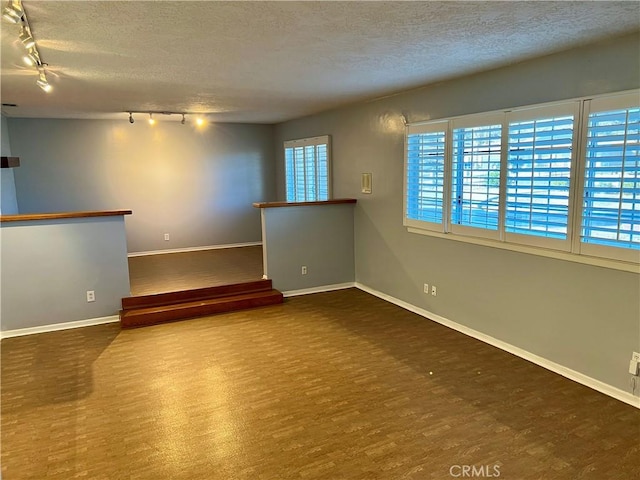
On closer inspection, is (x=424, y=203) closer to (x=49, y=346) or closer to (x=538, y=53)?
(x=538, y=53)

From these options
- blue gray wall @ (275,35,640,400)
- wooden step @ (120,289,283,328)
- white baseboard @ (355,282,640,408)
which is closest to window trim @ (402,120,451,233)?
blue gray wall @ (275,35,640,400)

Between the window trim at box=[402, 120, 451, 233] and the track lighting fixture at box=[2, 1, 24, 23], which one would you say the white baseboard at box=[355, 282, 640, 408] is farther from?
the track lighting fixture at box=[2, 1, 24, 23]

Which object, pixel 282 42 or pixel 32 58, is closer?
pixel 282 42

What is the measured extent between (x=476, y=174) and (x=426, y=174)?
2.25 feet

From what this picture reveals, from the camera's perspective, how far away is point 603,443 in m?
2.52

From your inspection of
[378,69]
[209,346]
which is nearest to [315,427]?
[209,346]

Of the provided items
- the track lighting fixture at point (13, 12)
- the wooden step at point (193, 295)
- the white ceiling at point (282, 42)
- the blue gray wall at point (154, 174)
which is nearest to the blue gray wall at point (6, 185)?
the blue gray wall at point (154, 174)

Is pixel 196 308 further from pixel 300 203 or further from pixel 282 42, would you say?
pixel 282 42

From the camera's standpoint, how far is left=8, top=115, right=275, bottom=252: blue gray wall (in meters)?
6.66

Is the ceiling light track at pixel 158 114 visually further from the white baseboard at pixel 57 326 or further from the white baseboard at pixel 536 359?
the white baseboard at pixel 536 359

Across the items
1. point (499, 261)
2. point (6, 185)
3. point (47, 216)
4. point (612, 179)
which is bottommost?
point (499, 261)

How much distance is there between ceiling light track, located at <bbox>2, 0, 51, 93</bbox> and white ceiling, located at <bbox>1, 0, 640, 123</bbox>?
0.16 ft

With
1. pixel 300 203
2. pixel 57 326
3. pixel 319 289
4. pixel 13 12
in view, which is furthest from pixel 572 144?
pixel 57 326

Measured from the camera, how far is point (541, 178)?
3.34 meters
